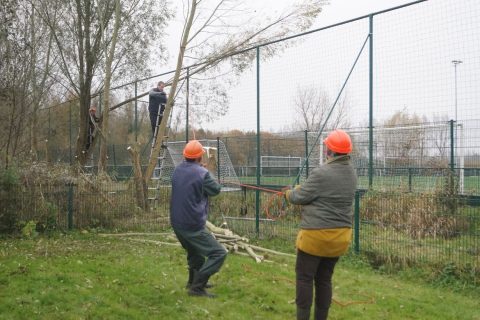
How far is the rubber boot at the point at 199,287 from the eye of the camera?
5.62m

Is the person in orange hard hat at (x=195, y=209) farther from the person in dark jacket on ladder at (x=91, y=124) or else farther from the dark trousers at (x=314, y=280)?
the person in dark jacket on ladder at (x=91, y=124)

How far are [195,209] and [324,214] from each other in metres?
1.72

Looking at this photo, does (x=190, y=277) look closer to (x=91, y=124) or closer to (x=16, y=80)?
(x=16, y=80)

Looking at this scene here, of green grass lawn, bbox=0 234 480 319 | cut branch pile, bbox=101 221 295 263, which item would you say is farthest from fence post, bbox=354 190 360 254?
cut branch pile, bbox=101 221 295 263

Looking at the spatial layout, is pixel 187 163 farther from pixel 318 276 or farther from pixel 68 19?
pixel 68 19

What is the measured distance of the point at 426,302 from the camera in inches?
227

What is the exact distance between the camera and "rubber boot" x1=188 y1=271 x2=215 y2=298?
5617mm

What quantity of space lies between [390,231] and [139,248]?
13.9 feet

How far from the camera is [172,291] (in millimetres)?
5852

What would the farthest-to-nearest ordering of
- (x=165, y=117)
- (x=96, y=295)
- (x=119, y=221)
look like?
(x=165, y=117)
(x=119, y=221)
(x=96, y=295)

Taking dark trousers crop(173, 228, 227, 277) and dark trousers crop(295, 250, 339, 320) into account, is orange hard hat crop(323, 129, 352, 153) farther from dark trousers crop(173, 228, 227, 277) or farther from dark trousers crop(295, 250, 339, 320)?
dark trousers crop(173, 228, 227, 277)

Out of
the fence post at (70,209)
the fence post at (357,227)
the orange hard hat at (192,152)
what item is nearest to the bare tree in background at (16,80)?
the fence post at (70,209)

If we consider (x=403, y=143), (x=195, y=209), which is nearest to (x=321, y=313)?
(x=195, y=209)

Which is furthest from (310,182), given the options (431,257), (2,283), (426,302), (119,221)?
(119,221)
